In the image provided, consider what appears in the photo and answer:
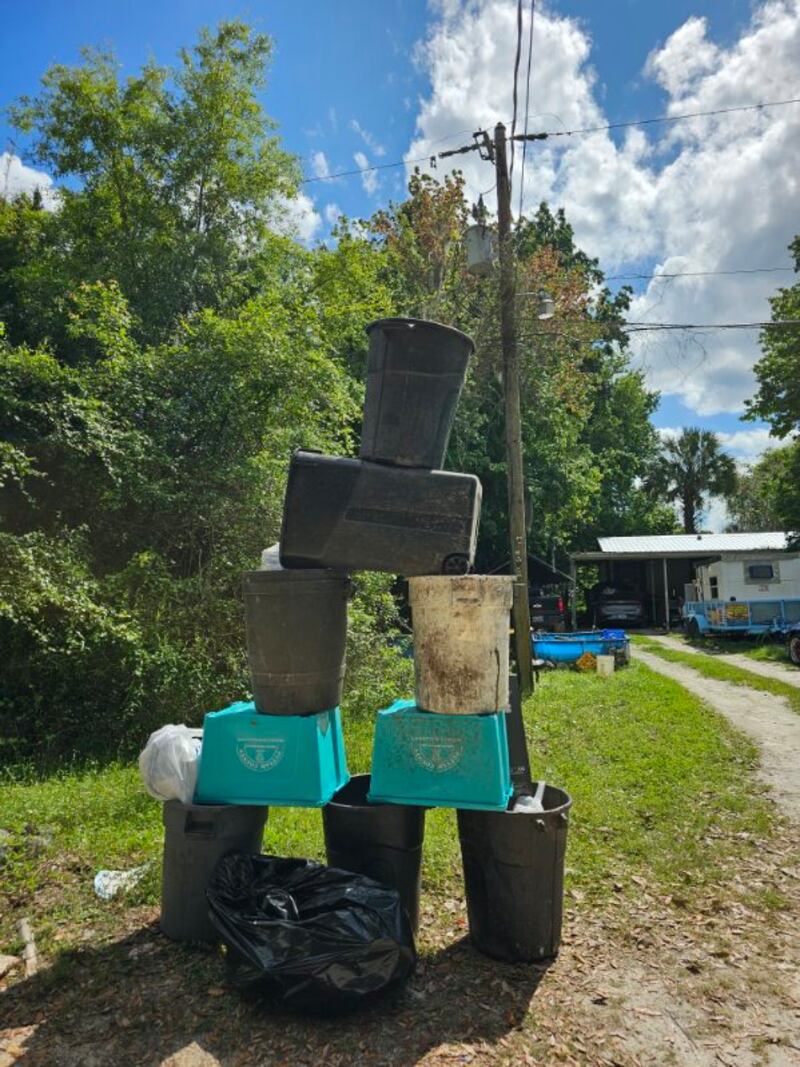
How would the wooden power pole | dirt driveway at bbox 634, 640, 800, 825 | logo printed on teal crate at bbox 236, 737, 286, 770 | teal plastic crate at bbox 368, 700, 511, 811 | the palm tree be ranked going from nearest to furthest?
teal plastic crate at bbox 368, 700, 511, 811
logo printed on teal crate at bbox 236, 737, 286, 770
dirt driveway at bbox 634, 640, 800, 825
the wooden power pole
the palm tree

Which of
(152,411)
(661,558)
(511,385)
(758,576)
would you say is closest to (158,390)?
(152,411)

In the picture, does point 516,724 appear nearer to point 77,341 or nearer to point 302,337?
point 302,337

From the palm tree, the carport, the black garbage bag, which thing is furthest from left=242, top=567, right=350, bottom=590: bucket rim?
the palm tree

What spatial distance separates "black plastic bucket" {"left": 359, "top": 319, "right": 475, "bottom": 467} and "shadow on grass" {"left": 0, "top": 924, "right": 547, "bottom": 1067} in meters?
2.23

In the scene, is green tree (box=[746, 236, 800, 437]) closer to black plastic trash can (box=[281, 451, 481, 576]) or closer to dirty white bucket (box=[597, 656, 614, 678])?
dirty white bucket (box=[597, 656, 614, 678])

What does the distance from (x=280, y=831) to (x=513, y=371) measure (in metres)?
7.36

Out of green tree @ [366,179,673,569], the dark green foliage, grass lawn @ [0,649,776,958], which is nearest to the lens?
grass lawn @ [0,649,776,958]

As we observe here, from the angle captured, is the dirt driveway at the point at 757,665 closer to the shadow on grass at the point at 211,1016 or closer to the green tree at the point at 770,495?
the green tree at the point at 770,495

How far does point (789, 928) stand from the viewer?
336 centimetres

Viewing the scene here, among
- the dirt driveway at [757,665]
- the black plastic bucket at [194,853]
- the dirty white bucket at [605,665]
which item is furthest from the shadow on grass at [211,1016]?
the dirt driveway at [757,665]

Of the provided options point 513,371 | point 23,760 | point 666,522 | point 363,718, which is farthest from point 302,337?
point 666,522

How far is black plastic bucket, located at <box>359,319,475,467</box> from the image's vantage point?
317cm

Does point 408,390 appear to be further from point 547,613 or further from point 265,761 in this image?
point 547,613

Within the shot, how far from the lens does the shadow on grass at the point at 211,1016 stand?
2396 mm
